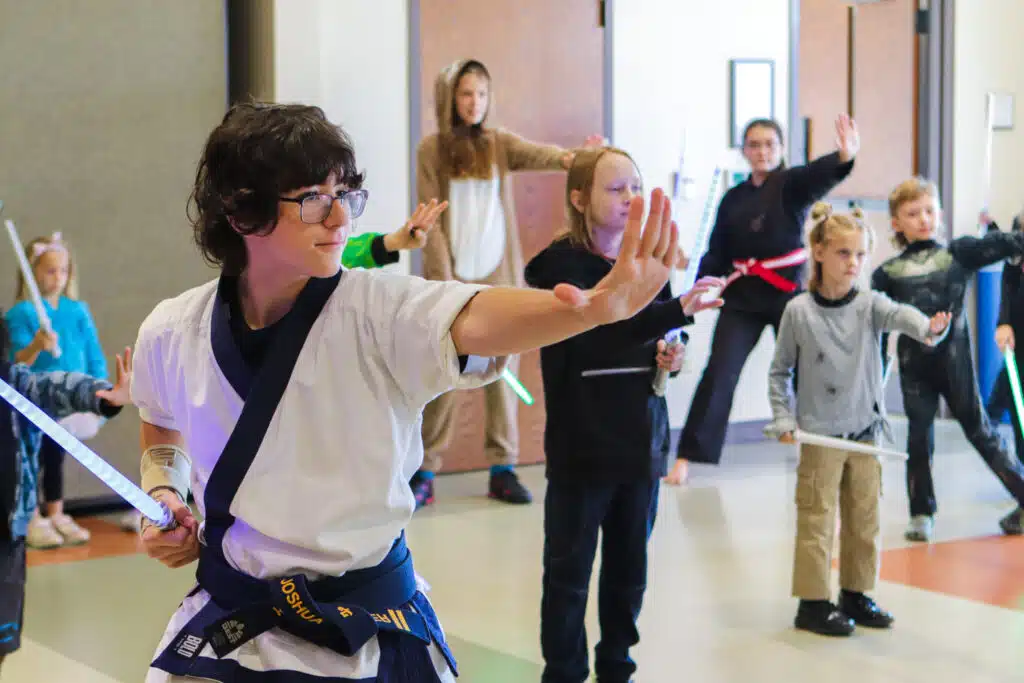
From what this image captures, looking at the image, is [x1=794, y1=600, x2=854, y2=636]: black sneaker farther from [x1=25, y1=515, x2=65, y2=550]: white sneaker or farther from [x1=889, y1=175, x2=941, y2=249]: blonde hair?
[x1=25, y1=515, x2=65, y2=550]: white sneaker

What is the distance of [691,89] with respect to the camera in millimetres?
6895

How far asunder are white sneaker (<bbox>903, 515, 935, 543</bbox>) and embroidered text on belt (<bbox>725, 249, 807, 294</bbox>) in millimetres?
1159

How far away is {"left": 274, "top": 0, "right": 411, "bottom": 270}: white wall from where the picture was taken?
217 inches

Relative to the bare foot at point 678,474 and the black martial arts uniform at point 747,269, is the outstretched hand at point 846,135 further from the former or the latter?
the bare foot at point 678,474

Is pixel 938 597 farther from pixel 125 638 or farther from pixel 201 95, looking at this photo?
pixel 201 95

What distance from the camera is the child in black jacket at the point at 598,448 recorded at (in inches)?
116

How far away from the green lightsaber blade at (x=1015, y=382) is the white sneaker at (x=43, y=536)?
3.58 meters

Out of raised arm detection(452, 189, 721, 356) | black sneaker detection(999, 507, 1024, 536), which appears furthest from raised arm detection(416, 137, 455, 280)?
raised arm detection(452, 189, 721, 356)

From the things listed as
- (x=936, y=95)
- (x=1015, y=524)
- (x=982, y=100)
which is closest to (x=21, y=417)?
(x=1015, y=524)

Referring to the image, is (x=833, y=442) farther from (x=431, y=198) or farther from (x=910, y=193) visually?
(x=431, y=198)

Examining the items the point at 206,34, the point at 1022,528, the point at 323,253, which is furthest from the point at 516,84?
the point at 323,253

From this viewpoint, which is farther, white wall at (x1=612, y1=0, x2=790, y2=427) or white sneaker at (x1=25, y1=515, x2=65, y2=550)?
white wall at (x1=612, y1=0, x2=790, y2=427)

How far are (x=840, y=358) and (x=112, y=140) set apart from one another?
321 centimetres

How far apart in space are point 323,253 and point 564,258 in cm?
147
